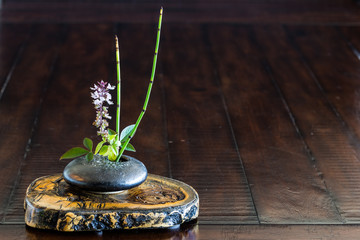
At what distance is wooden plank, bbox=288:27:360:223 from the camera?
167 centimetres

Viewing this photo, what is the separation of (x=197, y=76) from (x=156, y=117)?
1.52ft

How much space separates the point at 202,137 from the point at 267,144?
189mm

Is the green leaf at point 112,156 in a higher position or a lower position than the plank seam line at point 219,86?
higher

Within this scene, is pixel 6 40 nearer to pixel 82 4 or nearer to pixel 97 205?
pixel 82 4

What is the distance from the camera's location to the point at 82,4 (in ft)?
11.9

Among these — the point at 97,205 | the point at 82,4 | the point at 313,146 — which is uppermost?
the point at 97,205

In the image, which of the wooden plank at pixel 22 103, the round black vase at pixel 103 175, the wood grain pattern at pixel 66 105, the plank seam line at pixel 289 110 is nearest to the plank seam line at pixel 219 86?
the plank seam line at pixel 289 110

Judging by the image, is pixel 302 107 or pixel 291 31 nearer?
pixel 302 107

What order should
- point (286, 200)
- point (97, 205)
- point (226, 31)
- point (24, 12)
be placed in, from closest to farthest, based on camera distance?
point (97, 205), point (286, 200), point (226, 31), point (24, 12)

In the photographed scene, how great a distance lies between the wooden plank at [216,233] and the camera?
1.35 metres

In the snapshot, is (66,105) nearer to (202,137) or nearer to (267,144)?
(202,137)

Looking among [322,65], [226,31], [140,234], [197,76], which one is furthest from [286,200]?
[226,31]

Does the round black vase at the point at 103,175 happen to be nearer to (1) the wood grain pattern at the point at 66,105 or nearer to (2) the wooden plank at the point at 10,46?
(1) the wood grain pattern at the point at 66,105

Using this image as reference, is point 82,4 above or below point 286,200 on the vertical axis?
below
